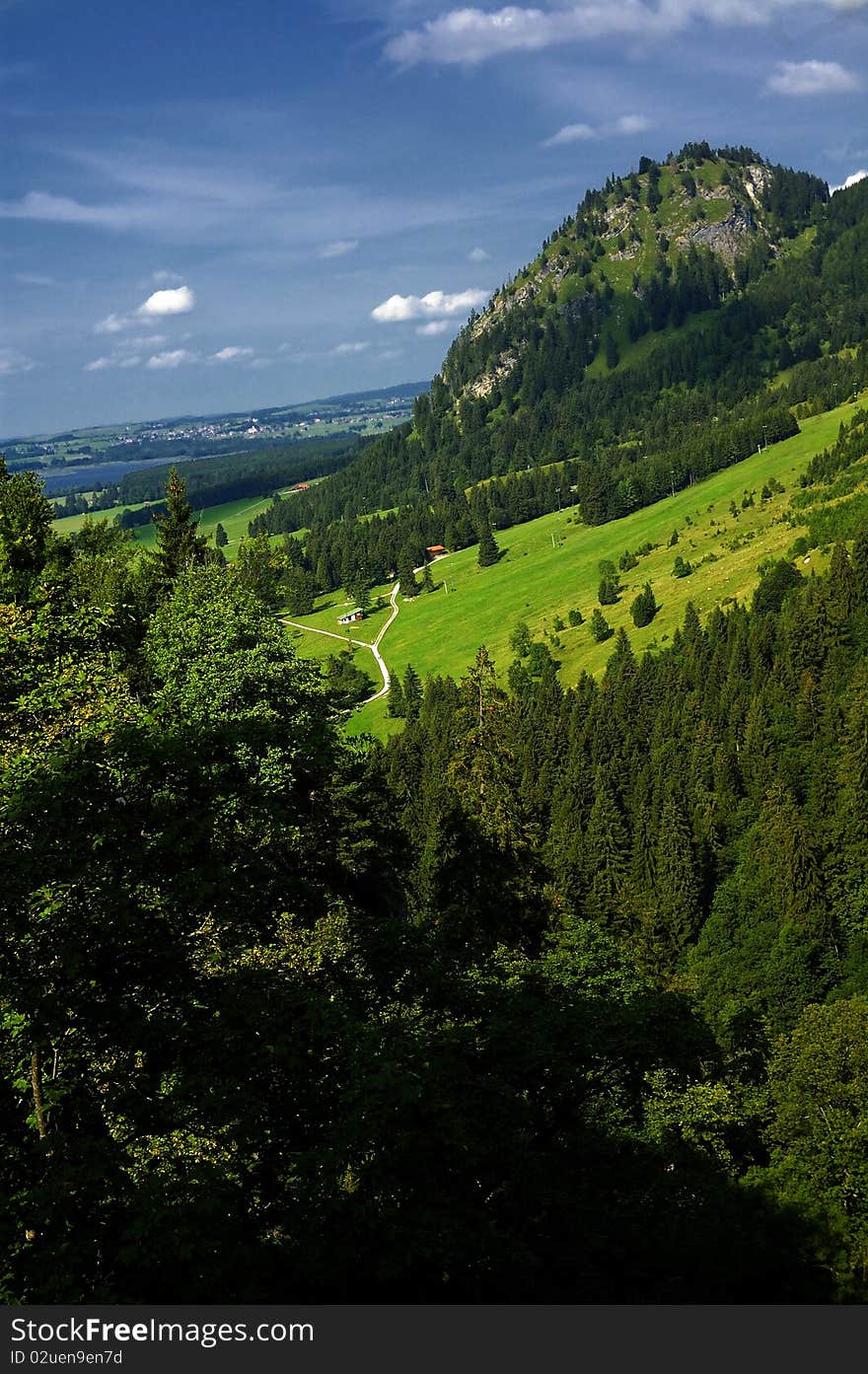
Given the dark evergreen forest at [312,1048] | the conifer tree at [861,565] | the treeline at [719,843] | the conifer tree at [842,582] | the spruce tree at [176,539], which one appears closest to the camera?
the dark evergreen forest at [312,1048]

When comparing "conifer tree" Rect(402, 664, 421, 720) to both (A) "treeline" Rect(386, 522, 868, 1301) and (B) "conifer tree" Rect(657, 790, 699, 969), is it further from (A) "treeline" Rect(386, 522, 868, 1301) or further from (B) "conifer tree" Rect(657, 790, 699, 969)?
(B) "conifer tree" Rect(657, 790, 699, 969)

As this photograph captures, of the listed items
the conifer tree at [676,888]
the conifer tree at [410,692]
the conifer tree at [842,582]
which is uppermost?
the conifer tree at [842,582]

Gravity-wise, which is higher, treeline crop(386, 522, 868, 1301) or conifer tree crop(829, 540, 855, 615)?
conifer tree crop(829, 540, 855, 615)

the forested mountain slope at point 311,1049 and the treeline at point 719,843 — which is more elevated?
the forested mountain slope at point 311,1049

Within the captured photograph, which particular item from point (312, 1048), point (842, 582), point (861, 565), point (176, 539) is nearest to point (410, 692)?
point (842, 582)

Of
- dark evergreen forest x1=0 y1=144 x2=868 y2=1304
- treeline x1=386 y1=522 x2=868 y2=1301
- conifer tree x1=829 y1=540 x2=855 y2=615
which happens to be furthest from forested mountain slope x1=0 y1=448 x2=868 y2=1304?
conifer tree x1=829 y1=540 x2=855 y2=615

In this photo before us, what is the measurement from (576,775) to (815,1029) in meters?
75.3

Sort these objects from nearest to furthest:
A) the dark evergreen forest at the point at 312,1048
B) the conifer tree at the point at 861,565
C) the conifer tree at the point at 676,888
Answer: the dark evergreen forest at the point at 312,1048 < the conifer tree at the point at 676,888 < the conifer tree at the point at 861,565

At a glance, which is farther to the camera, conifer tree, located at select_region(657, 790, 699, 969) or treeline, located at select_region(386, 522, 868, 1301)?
conifer tree, located at select_region(657, 790, 699, 969)

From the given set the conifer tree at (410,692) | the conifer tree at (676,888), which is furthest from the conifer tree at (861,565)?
the conifer tree at (410,692)

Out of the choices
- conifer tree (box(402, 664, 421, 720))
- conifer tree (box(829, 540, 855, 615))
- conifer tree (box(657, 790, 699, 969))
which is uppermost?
conifer tree (box(829, 540, 855, 615))

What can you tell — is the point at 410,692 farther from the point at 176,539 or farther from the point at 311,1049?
the point at 311,1049

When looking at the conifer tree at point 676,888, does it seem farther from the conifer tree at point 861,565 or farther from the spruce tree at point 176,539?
the conifer tree at point 861,565

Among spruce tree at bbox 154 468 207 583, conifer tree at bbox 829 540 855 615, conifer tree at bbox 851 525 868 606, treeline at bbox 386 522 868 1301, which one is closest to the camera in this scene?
treeline at bbox 386 522 868 1301
